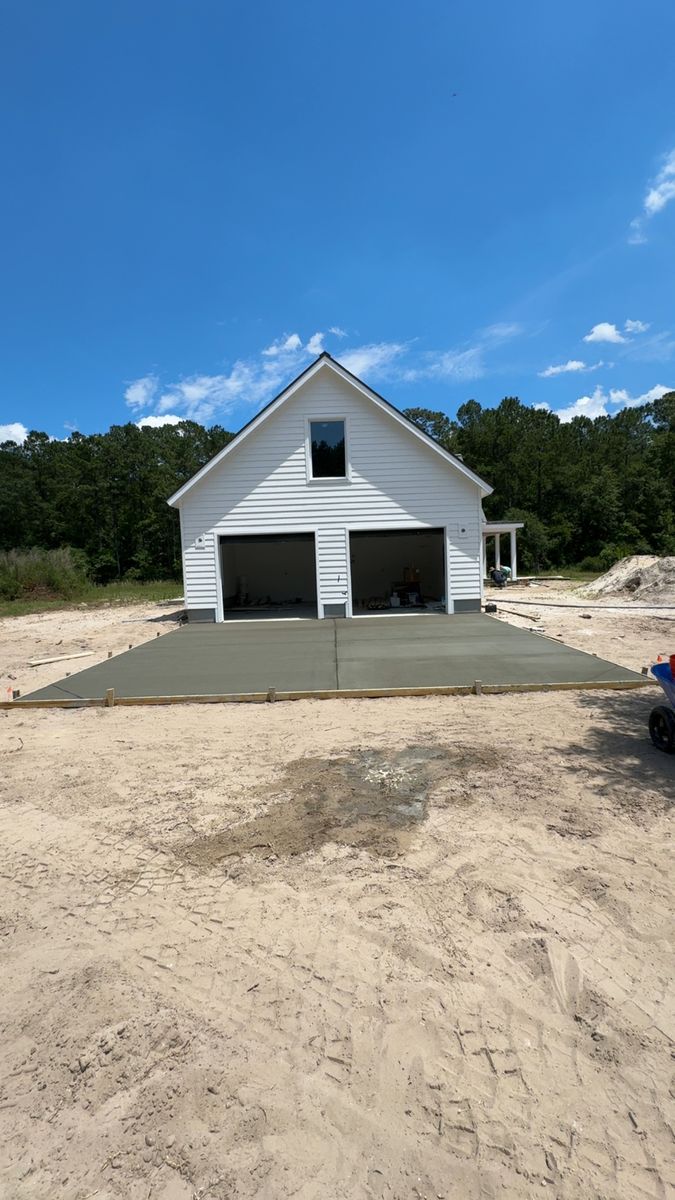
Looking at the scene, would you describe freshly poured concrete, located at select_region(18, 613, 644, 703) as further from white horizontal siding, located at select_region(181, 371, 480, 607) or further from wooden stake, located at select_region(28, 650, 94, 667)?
white horizontal siding, located at select_region(181, 371, 480, 607)

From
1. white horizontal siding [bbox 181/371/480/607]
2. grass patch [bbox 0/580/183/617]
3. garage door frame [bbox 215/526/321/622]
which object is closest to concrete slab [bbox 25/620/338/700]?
garage door frame [bbox 215/526/321/622]

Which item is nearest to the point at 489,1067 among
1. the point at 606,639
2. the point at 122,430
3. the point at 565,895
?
the point at 565,895

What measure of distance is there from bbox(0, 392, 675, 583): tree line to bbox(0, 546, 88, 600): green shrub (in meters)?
17.5

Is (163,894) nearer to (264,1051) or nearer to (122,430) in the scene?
(264,1051)

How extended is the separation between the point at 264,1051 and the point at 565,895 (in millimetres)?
1674

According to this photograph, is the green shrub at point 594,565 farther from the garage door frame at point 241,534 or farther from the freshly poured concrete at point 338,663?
the freshly poured concrete at point 338,663

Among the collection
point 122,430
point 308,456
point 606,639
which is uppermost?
point 122,430

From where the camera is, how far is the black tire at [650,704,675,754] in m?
4.84

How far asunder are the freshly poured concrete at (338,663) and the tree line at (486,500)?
31667 mm

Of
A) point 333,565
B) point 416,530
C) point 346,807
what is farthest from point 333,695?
point 416,530

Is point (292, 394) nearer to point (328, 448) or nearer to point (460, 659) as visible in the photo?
point (328, 448)

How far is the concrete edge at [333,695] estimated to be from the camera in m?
7.03

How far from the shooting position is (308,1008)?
7.62 ft

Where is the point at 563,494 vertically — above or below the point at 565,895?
above
